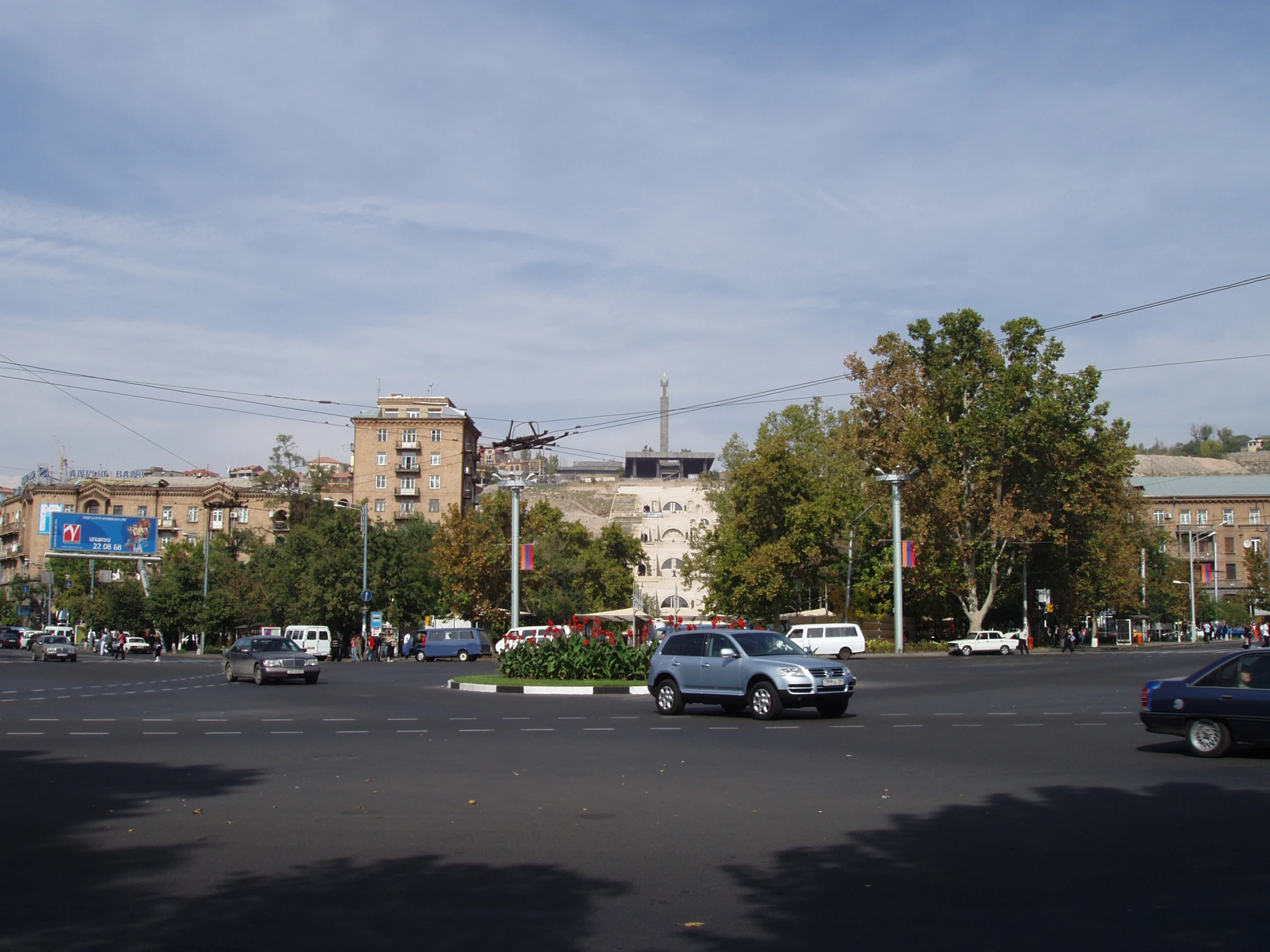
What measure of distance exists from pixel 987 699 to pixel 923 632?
2118 inches

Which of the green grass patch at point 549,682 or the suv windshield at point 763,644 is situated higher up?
the suv windshield at point 763,644

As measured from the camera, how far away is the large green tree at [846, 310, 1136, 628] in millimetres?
60188

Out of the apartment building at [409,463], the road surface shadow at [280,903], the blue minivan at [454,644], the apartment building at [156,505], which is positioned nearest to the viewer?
the road surface shadow at [280,903]

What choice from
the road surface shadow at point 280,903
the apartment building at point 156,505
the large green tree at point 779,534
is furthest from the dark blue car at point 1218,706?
the apartment building at point 156,505

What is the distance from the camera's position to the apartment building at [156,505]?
390 feet

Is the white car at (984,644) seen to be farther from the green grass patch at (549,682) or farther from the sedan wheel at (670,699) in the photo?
the sedan wheel at (670,699)

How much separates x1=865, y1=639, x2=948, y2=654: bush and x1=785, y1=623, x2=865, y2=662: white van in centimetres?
388

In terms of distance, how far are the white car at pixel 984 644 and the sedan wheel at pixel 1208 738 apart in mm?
47307

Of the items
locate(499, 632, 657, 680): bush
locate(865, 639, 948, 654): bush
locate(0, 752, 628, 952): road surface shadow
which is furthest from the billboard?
locate(0, 752, 628, 952): road surface shadow

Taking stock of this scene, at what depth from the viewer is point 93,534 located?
225ft

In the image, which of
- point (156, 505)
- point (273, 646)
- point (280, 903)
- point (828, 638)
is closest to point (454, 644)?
point (828, 638)

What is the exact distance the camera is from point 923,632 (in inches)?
3024

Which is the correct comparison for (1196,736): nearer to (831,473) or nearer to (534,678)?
(534,678)

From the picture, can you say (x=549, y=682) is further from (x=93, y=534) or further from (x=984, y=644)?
(x=93, y=534)
